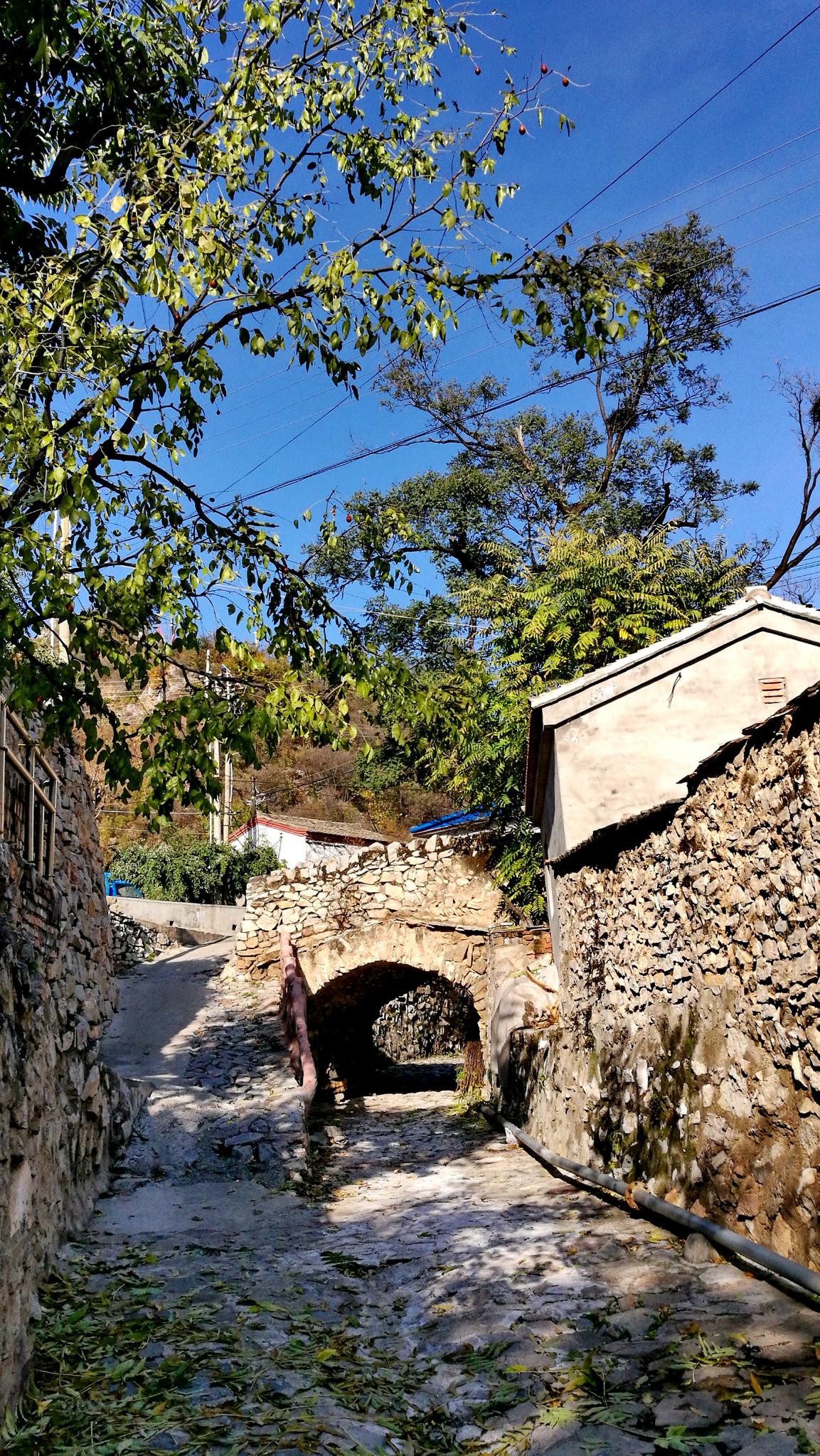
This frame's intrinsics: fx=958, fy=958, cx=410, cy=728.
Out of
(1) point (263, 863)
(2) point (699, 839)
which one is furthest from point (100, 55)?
(1) point (263, 863)

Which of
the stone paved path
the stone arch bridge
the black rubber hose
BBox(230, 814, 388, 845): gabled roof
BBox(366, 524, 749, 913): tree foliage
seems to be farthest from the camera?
BBox(230, 814, 388, 845): gabled roof

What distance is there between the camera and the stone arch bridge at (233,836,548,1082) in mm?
15430

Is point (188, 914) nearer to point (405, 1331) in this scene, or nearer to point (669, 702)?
point (669, 702)

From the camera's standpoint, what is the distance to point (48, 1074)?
5.46 m

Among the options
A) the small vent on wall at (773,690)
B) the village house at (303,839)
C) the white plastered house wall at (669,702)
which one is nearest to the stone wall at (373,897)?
the white plastered house wall at (669,702)

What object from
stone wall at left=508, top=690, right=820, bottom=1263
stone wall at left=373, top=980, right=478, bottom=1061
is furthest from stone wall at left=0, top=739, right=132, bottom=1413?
stone wall at left=373, top=980, right=478, bottom=1061

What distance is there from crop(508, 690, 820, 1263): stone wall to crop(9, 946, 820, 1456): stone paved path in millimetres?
397

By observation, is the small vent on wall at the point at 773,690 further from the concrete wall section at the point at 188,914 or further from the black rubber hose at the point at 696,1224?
the concrete wall section at the point at 188,914

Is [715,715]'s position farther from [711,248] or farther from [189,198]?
[711,248]

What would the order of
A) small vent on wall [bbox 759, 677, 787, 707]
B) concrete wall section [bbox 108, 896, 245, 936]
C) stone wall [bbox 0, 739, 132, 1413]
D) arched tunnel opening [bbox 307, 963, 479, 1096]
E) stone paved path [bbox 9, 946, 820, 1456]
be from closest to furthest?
1. stone paved path [bbox 9, 946, 820, 1456]
2. stone wall [bbox 0, 739, 132, 1413]
3. small vent on wall [bbox 759, 677, 787, 707]
4. arched tunnel opening [bbox 307, 963, 479, 1096]
5. concrete wall section [bbox 108, 896, 245, 936]

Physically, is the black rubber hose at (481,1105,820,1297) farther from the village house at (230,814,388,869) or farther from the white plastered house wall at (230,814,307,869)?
the white plastered house wall at (230,814,307,869)

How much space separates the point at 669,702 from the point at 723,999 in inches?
227

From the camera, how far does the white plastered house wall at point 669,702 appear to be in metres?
10.2

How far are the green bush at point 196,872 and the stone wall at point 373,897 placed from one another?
37.1 ft
